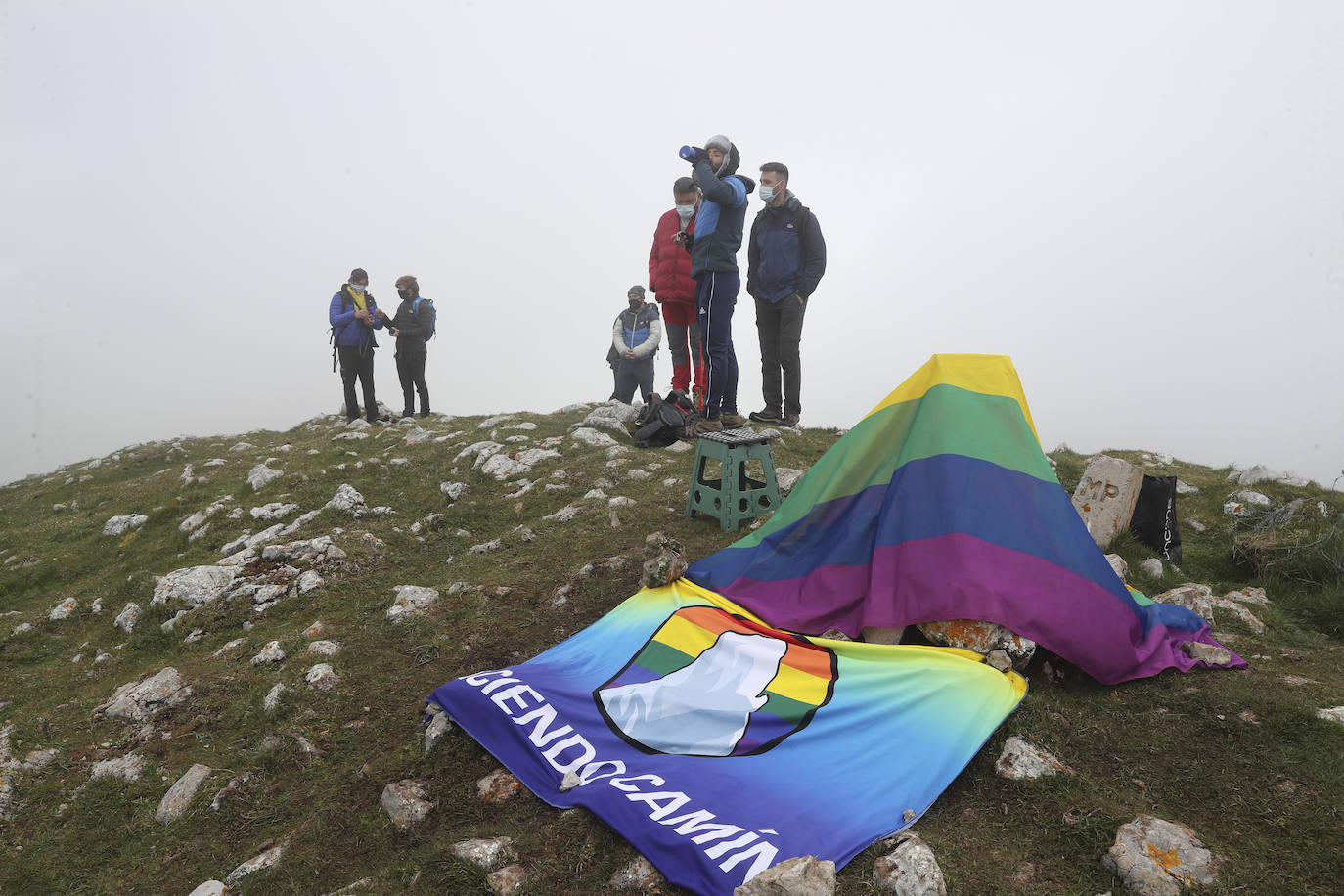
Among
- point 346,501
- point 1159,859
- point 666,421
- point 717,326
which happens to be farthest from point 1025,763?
point 346,501

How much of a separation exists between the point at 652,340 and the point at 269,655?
8430mm

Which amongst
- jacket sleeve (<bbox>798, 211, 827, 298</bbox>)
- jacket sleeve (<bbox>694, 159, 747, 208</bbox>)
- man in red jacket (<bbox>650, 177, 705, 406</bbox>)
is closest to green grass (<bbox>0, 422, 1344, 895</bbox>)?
man in red jacket (<bbox>650, 177, 705, 406</bbox>)

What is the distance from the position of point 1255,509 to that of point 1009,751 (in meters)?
5.68

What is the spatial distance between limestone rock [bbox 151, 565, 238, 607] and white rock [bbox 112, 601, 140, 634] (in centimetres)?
16

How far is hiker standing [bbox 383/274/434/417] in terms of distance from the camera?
45.4ft

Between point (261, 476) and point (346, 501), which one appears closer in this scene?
point (346, 501)

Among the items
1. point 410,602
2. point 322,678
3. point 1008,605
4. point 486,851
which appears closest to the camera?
point 486,851

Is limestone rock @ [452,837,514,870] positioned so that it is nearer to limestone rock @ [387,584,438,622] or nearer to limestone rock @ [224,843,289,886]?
limestone rock @ [224,843,289,886]

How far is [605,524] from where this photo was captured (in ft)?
→ 23.2

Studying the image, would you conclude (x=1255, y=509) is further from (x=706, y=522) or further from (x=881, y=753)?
(x=881, y=753)

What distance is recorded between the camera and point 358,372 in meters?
13.9

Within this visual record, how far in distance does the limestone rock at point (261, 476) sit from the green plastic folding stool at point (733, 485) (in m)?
6.09

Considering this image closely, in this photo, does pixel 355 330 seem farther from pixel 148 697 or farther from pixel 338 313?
A: pixel 148 697

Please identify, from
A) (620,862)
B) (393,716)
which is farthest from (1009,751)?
(393,716)
